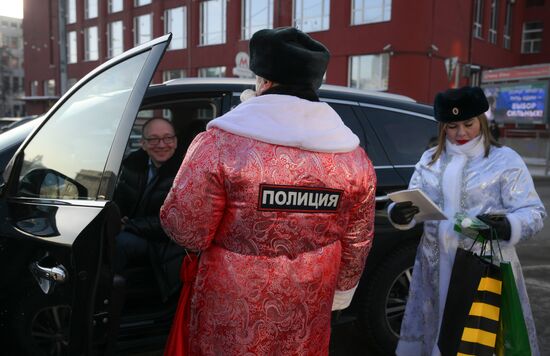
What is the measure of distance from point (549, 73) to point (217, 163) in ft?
57.1

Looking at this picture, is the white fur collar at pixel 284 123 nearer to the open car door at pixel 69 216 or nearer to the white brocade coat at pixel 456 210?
the open car door at pixel 69 216

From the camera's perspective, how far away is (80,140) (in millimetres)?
1902

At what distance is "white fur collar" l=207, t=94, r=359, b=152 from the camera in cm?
142

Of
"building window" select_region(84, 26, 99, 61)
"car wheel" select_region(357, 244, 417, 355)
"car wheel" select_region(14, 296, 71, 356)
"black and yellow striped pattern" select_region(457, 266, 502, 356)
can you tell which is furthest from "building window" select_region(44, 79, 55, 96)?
"black and yellow striped pattern" select_region(457, 266, 502, 356)

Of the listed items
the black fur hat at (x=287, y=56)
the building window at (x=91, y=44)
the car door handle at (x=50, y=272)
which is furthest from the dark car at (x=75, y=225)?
the building window at (x=91, y=44)

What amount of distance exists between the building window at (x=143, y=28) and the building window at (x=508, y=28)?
1887 cm

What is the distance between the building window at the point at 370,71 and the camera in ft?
62.5

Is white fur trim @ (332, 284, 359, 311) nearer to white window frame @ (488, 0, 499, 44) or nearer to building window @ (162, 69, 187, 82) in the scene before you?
building window @ (162, 69, 187, 82)

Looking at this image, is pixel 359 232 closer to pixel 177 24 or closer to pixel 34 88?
pixel 177 24

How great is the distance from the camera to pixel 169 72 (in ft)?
88.6

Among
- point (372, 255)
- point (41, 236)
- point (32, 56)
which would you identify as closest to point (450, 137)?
point (372, 255)

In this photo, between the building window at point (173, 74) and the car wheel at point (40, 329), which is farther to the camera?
the building window at point (173, 74)

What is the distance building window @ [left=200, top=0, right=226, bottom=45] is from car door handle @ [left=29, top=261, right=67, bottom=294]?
23376mm

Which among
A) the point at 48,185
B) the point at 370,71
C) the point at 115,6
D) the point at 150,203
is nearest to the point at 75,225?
the point at 48,185
